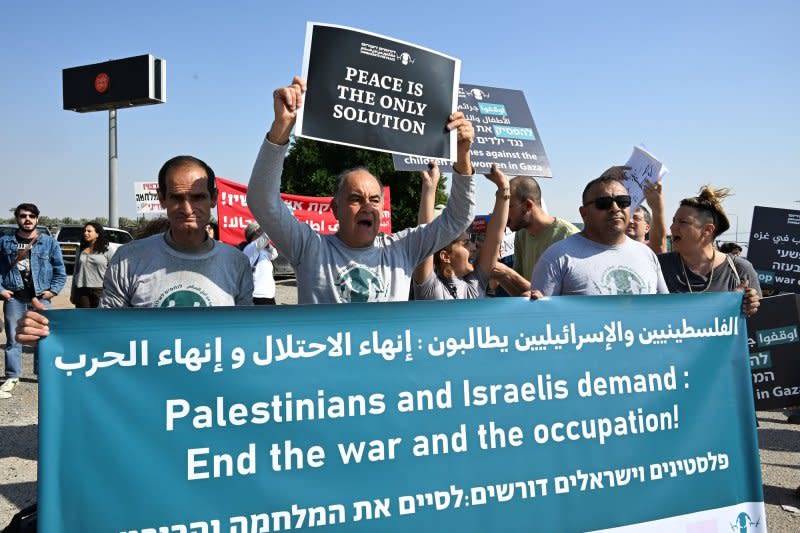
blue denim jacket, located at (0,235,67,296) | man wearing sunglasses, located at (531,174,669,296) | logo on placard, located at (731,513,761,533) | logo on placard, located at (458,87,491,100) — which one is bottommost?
logo on placard, located at (731,513,761,533)

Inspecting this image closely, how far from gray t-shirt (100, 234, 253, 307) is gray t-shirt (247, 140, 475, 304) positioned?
275mm

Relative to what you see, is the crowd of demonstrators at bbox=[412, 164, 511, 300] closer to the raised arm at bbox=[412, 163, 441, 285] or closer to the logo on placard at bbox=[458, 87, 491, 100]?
the raised arm at bbox=[412, 163, 441, 285]

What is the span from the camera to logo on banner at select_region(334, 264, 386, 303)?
2789 mm

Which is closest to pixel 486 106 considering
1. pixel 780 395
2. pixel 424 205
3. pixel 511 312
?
pixel 424 205

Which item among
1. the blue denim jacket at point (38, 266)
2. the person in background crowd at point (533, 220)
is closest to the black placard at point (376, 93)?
the person in background crowd at point (533, 220)

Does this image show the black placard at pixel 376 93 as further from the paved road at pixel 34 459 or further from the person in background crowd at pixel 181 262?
the paved road at pixel 34 459

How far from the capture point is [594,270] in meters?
3.26

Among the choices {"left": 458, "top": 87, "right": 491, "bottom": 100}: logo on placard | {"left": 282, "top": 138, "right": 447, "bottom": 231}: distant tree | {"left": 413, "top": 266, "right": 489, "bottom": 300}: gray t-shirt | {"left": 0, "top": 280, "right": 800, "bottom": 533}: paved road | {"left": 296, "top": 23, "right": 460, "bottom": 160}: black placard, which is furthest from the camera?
{"left": 282, "top": 138, "right": 447, "bottom": 231}: distant tree

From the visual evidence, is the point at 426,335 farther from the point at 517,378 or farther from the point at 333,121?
the point at 333,121

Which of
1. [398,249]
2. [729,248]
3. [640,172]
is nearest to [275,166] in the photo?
[398,249]

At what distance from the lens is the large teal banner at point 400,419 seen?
214 centimetres

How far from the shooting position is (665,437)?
9.36ft

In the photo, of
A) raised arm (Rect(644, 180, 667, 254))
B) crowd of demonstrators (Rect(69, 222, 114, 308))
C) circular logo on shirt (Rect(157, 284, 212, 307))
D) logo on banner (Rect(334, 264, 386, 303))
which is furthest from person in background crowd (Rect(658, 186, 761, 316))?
crowd of demonstrators (Rect(69, 222, 114, 308))

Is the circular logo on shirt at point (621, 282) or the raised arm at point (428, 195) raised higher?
the raised arm at point (428, 195)
